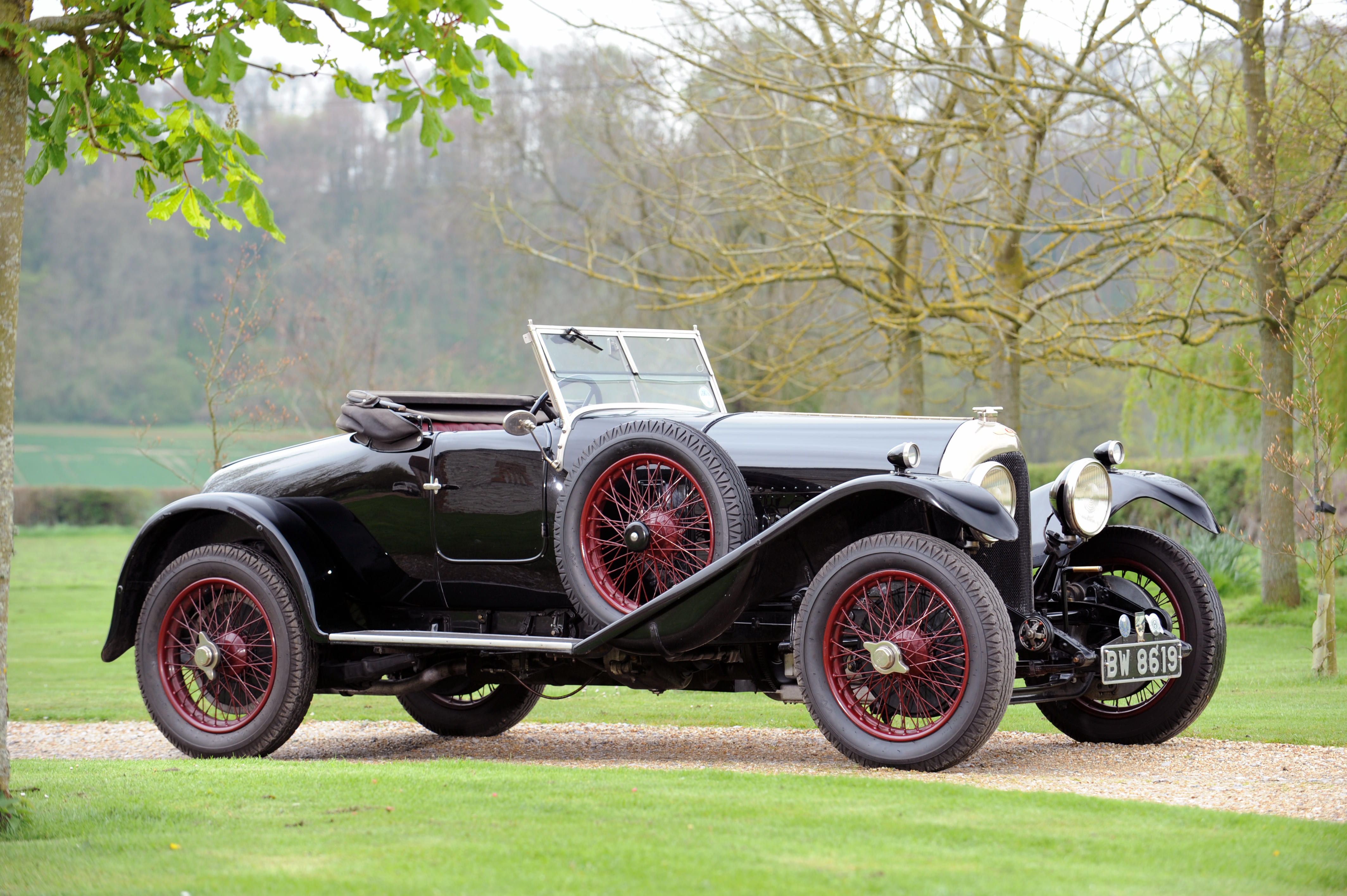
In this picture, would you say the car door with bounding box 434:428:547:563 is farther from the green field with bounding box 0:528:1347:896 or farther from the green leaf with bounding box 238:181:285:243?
the green leaf with bounding box 238:181:285:243

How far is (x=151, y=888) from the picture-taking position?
3371 mm

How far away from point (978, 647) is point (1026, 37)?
25.8ft

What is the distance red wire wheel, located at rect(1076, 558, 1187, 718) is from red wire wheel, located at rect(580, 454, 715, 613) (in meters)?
2.02

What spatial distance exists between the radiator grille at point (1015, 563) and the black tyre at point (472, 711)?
9.83 ft

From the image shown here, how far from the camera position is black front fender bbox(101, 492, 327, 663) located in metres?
6.38

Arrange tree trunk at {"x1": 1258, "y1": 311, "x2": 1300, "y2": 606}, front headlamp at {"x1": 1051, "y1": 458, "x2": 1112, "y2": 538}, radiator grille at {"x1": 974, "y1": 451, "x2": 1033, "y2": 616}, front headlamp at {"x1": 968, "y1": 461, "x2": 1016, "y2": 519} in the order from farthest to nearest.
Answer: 1. tree trunk at {"x1": 1258, "y1": 311, "x2": 1300, "y2": 606}
2. front headlamp at {"x1": 1051, "y1": 458, "x2": 1112, "y2": 538}
3. radiator grille at {"x1": 974, "y1": 451, "x2": 1033, "y2": 616}
4. front headlamp at {"x1": 968, "y1": 461, "x2": 1016, "y2": 519}

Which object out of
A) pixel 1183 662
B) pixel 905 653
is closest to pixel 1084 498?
pixel 1183 662

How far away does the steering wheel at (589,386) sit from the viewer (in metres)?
6.50

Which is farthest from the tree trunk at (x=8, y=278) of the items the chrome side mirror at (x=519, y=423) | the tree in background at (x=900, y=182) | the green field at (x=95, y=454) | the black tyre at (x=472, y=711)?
Result: the green field at (x=95, y=454)

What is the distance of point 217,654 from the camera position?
648cm

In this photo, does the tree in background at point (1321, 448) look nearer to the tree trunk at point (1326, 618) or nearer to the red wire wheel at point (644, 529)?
the tree trunk at point (1326, 618)

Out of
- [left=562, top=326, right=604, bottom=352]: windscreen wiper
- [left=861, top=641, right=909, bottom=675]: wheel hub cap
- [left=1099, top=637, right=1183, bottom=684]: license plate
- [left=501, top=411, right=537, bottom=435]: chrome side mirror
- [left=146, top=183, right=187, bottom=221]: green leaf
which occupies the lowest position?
[left=1099, top=637, right=1183, bottom=684]: license plate

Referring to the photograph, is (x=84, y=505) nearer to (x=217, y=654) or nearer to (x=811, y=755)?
(x=217, y=654)

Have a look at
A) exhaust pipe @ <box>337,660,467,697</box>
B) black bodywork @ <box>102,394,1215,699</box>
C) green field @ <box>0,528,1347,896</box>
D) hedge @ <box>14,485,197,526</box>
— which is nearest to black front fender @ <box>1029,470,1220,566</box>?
black bodywork @ <box>102,394,1215,699</box>
